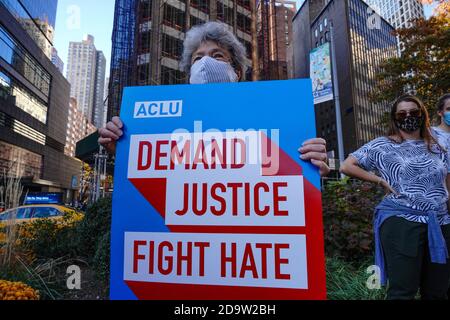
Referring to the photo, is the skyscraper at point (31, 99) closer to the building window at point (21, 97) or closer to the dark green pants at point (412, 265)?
the building window at point (21, 97)

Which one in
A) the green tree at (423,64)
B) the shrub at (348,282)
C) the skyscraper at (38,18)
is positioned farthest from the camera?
the skyscraper at (38,18)

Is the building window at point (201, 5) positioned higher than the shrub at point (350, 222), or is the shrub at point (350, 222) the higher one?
the building window at point (201, 5)

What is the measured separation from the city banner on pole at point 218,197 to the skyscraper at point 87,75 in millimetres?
99547

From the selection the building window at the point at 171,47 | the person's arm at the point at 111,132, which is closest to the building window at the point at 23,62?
the building window at the point at 171,47

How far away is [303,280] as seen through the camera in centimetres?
116

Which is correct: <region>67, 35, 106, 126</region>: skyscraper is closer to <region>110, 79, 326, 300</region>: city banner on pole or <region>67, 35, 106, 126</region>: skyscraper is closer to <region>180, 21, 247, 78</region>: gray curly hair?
<region>180, 21, 247, 78</region>: gray curly hair

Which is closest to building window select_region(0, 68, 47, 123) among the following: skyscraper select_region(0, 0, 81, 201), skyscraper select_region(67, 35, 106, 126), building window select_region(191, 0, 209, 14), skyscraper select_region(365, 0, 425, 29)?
skyscraper select_region(0, 0, 81, 201)

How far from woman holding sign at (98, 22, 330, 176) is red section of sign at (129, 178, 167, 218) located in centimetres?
24

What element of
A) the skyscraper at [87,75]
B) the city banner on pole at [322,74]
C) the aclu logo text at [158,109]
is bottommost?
the aclu logo text at [158,109]

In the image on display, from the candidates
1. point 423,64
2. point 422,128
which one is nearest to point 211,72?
point 422,128

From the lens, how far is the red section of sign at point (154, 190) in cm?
127

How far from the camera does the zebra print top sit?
5.31 ft

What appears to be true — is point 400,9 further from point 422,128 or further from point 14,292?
point 14,292
